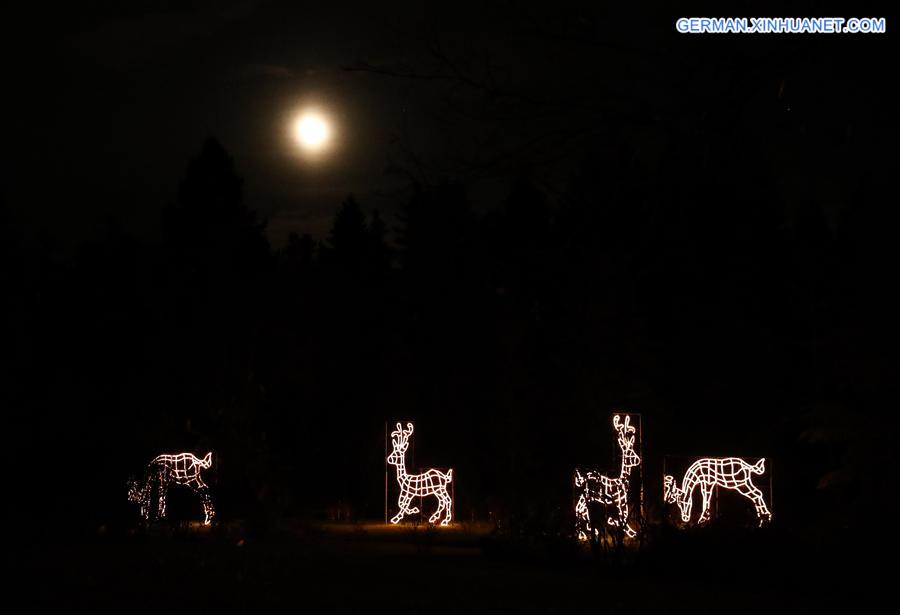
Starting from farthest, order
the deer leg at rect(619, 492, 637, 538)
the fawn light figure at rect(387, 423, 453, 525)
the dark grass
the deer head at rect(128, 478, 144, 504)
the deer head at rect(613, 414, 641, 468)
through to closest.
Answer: the fawn light figure at rect(387, 423, 453, 525), the deer head at rect(613, 414, 641, 468), the deer head at rect(128, 478, 144, 504), the deer leg at rect(619, 492, 637, 538), the dark grass

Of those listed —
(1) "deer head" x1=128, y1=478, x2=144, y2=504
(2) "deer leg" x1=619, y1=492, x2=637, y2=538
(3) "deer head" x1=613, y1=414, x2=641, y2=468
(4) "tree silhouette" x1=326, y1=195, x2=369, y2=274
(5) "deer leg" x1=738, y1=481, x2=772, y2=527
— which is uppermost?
(4) "tree silhouette" x1=326, y1=195, x2=369, y2=274

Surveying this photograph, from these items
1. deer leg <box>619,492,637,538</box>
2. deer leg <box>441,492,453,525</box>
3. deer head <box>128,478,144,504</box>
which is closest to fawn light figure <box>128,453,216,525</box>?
deer head <box>128,478,144,504</box>

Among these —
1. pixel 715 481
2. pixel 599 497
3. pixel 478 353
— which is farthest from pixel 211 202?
pixel 599 497

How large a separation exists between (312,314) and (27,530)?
523 inches

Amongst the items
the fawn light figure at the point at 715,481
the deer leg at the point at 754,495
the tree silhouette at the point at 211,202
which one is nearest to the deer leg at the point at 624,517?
the fawn light figure at the point at 715,481

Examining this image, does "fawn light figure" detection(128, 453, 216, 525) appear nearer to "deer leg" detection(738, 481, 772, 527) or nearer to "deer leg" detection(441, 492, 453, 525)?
"deer leg" detection(441, 492, 453, 525)

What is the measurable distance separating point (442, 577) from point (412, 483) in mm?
8949

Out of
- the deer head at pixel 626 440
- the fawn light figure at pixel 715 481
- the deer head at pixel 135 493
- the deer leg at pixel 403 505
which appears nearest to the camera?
the deer head at pixel 135 493

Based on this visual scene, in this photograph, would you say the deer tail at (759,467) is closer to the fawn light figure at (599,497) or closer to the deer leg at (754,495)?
the deer leg at (754,495)

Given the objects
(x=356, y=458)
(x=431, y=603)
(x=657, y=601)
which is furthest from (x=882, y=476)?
(x=356, y=458)

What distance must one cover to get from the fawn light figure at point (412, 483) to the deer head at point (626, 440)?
413cm

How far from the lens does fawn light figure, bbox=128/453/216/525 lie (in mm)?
14617

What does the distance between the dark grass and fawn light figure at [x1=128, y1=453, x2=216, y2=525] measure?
986 mm

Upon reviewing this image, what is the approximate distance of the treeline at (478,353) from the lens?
12.0m
